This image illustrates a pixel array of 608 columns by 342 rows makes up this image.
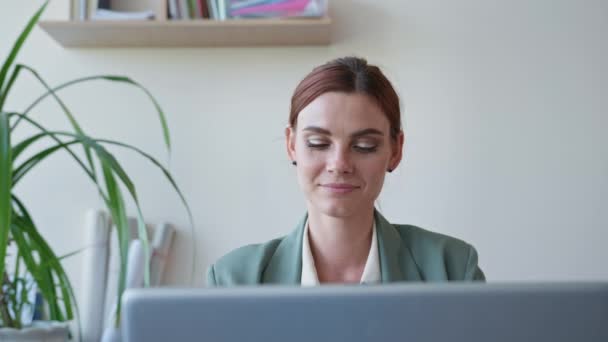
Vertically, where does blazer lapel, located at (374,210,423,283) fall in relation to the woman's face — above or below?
below

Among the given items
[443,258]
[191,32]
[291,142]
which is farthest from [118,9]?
[443,258]

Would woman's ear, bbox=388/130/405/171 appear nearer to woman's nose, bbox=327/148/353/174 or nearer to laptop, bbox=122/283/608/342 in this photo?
woman's nose, bbox=327/148/353/174

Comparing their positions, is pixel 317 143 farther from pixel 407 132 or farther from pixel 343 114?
pixel 407 132

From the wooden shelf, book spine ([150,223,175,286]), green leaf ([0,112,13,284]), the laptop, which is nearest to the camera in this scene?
the laptop

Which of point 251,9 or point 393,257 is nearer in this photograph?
point 393,257

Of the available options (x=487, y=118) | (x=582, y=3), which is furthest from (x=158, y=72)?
(x=582, y=3)

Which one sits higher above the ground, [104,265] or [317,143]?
[317,143]

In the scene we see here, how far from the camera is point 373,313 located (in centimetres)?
69

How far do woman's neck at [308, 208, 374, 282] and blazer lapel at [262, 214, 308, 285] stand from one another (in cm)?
3

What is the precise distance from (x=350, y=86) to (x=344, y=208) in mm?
201

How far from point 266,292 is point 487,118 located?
2309mm

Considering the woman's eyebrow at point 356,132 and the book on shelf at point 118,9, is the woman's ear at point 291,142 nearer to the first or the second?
the woman's eyebrow at point 356,132

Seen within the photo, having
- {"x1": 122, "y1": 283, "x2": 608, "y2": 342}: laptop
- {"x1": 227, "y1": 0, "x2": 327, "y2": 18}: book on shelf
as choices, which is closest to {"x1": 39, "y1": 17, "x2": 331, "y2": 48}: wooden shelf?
{"x1": 227, "y1": 0, "x2": 327, "y2": 18}: book on shelf

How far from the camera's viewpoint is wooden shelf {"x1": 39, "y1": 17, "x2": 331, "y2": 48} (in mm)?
2625
